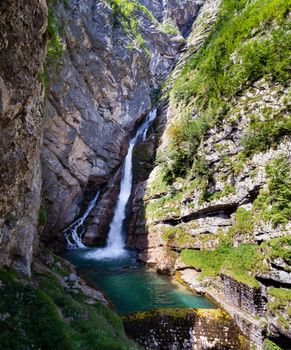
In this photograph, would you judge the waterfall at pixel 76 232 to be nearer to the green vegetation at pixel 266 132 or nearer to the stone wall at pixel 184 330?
the stone wall at pixel 184 330

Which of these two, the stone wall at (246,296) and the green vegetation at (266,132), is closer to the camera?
the stone wall at (246,296)

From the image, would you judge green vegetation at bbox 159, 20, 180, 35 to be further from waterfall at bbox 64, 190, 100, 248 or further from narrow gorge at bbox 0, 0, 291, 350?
waterfall at bbox 64, 190, 100, 248

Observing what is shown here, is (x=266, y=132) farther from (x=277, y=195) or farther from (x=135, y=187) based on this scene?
(x=135, y=187)

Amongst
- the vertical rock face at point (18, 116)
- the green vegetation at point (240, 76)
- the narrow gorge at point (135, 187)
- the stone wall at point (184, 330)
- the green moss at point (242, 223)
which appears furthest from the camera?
the green vegetation at point (240, 76)

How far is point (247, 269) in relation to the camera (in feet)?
46.3

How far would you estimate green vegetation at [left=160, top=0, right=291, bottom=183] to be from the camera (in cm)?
1846

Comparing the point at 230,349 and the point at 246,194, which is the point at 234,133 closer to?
the point at 246,194

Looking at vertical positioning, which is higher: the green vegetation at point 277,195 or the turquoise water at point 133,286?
the green vegetation at point 277,195

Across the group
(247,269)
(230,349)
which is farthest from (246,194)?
(230,349)

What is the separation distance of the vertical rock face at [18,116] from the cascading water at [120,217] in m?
13.1

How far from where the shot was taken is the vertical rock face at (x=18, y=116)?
8484 mm

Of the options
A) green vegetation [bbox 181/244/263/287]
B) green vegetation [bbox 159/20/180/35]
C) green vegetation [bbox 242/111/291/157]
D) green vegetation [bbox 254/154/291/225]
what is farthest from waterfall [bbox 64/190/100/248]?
green vegetation [bbox 159/20/180/35]

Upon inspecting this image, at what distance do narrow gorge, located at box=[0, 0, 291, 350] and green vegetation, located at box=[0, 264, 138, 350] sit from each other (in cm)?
5

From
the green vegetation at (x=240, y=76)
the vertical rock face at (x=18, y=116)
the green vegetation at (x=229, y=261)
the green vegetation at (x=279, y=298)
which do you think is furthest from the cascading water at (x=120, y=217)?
the green vegetation at (x=279, y=298)
